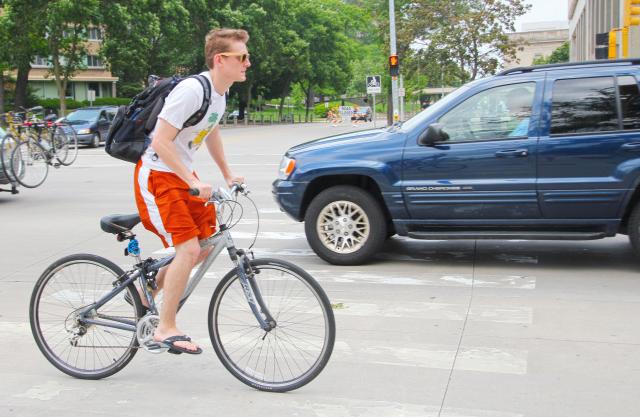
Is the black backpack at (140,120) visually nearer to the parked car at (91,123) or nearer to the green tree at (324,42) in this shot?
the parked car at (91,123)

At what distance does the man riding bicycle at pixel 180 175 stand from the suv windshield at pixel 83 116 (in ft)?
93.0

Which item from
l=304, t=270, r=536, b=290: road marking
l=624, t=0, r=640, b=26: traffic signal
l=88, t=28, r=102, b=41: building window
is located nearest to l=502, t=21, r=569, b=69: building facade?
l=88, t=28, r=102, b=41: building window

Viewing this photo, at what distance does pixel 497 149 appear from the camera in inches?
285

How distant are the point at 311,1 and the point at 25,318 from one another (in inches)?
2812

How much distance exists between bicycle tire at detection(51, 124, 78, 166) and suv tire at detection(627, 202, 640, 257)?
1370 cm

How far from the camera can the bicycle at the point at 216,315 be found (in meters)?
4.15

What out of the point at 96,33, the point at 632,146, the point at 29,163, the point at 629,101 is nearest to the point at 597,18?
the point at 29,163

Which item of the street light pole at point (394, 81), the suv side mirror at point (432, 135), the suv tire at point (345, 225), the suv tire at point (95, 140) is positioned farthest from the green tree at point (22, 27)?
the suv side mirror at point (432, 135)

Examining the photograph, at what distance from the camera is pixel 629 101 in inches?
281

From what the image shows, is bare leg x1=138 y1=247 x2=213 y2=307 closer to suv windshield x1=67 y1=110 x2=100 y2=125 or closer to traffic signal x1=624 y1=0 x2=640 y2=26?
traffic signal x1=624 y1=0 x2=640 y2=26

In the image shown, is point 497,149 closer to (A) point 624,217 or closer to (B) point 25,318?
(A) point 624,217

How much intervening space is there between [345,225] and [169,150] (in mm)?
3781

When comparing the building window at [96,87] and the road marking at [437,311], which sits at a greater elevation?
the building window at [96,87]

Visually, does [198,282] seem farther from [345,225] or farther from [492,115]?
[492,115]
